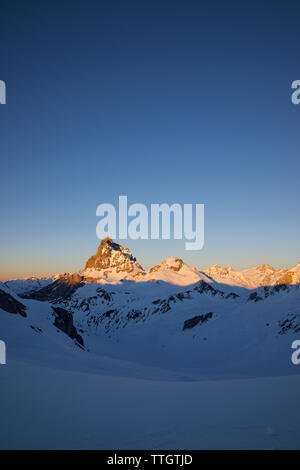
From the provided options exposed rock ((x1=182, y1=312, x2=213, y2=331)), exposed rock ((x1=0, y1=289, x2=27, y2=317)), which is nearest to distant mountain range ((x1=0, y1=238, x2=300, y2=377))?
exposed rock ((x1=182, y1=312, x2=213, y2=331))

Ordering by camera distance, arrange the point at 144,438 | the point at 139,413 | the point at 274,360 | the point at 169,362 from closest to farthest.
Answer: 1. the point at 144,438
2. the point at 139,413
3. the point at 274,360
4. the point at 169,362

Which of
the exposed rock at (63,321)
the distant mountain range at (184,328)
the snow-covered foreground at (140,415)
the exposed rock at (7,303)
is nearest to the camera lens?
the snow-covered foreground at (140,415)

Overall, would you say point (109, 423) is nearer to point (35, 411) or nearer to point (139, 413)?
point (139, 413)

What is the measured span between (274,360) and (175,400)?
75.8 metres

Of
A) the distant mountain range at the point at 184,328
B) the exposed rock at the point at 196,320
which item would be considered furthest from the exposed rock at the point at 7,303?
the exposed rock at the point at 196,320

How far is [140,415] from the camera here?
10.3 metres

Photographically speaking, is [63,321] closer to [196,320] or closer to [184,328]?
[184,328]

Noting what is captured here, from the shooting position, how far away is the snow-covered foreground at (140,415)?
27.7ft

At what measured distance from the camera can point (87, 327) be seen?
172 metres

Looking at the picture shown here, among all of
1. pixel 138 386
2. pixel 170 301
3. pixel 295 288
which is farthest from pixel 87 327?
pixel 138 386

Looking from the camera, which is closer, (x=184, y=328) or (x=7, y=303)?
(x=7, y=303)

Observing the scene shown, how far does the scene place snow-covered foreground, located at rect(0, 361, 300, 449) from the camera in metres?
8.44

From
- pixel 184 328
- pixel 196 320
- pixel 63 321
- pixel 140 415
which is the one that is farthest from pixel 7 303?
pixel 196 320

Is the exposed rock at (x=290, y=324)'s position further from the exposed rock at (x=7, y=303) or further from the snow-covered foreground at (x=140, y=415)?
the snow-covered foreground at (x=140, y=415)
